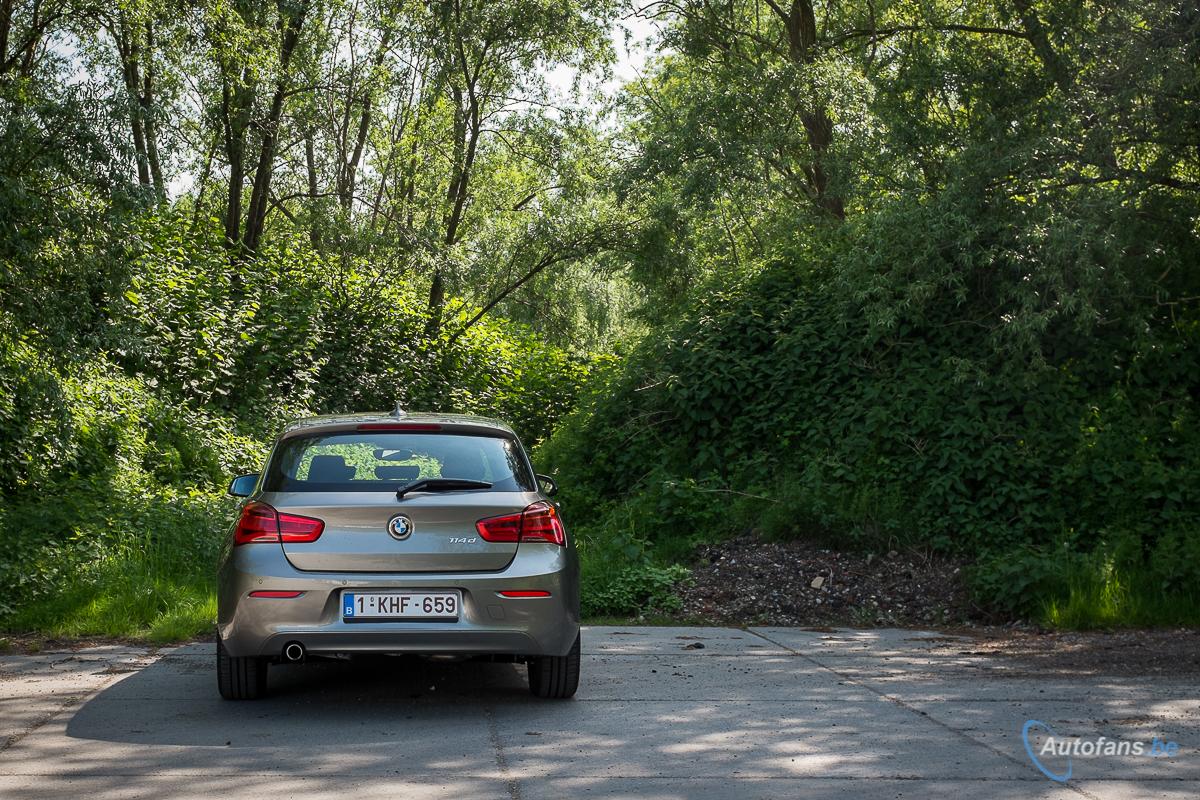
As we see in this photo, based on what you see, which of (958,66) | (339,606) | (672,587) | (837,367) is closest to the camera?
(339,606)

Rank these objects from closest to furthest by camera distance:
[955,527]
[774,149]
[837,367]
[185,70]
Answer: [955,527], [837,367], [774,149], [185,70]

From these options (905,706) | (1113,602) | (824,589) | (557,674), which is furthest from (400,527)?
(1113,602)

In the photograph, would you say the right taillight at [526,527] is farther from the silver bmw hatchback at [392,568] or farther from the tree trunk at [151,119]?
the tree trunk at [151,119]

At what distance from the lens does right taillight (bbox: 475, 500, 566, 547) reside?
6.61 meters

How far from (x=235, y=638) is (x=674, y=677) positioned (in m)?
2.92

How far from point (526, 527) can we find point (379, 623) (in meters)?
0.93

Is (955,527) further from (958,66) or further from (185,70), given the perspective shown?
(185,70)

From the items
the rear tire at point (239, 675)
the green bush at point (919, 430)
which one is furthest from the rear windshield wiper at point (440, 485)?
the green bush at point (919, 430)

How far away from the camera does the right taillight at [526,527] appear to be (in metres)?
6.61

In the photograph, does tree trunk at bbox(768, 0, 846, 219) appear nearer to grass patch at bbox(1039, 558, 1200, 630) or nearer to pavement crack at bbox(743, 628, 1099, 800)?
grass patch at bbox(1039, 558, 1200, 630)

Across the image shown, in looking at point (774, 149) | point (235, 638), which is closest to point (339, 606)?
point (235, 638)

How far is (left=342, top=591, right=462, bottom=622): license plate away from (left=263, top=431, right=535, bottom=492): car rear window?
0.58 metres

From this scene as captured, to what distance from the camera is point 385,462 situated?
22.7 ft

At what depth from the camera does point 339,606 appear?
6.43 meters
